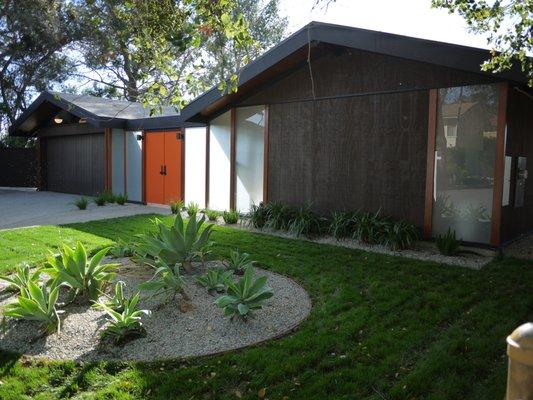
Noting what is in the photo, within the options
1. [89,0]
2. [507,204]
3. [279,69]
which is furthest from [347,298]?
[279,69]

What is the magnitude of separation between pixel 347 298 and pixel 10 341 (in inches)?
120

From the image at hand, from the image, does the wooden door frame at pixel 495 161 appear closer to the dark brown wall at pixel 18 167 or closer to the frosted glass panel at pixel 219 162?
the frosted glass panel at pixel 219 162

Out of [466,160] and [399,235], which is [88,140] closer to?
[399,235]

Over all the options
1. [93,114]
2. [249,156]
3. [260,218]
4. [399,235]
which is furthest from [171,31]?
[93,114]

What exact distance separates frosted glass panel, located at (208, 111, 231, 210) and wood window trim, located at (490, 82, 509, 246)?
595cm

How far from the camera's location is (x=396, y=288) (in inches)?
198

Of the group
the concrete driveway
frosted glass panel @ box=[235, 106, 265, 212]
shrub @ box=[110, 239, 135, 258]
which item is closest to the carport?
the concrete driveway

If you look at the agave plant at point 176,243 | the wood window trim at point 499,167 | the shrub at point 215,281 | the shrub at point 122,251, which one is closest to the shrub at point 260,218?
the shrub at point 122,251

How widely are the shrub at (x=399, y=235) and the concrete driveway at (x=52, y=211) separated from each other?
591 centimetres

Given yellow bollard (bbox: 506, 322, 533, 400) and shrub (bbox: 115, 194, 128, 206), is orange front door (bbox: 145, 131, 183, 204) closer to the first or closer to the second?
shrub (bbox: 115, 194, 128, 206)

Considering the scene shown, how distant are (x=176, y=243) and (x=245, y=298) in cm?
132

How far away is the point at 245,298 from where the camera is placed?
4039 millimetres

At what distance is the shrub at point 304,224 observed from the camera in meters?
8.20

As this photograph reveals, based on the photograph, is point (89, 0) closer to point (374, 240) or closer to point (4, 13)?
point (374, 240)
